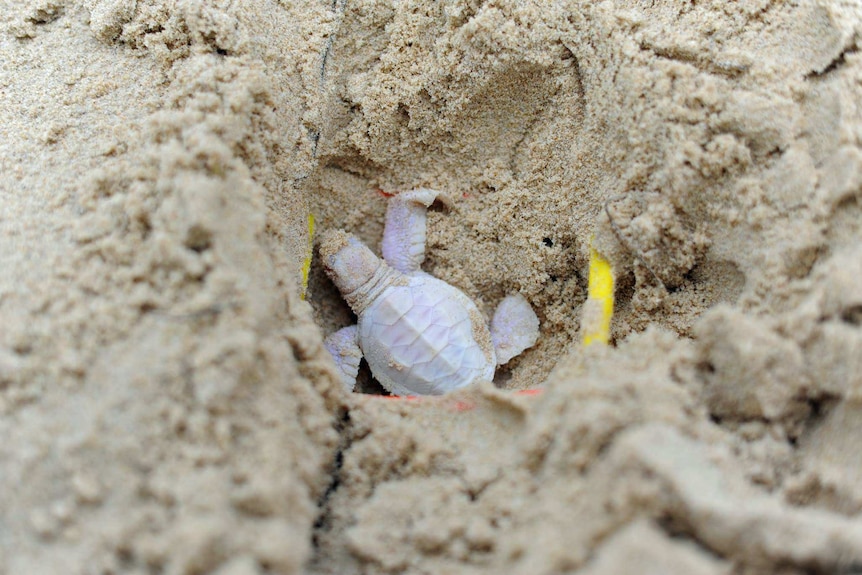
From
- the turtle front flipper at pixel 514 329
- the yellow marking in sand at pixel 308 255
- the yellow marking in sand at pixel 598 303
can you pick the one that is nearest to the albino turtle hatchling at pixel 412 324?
the turtle front flipper at pixel 514 329

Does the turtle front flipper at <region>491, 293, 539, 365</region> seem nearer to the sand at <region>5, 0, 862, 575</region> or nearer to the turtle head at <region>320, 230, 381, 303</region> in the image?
the sand at <region>5, 0, 862, 575</region>

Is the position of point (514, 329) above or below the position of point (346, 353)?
above

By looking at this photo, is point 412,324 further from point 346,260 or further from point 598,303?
point 598,303

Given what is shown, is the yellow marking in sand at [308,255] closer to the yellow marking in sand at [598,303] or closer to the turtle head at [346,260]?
the turtle head at [346,260]

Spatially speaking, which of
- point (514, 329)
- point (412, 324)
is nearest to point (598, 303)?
point (514, 329)

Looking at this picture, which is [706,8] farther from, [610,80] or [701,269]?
[701,269]

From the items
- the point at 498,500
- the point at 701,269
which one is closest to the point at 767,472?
the point at 498,500
